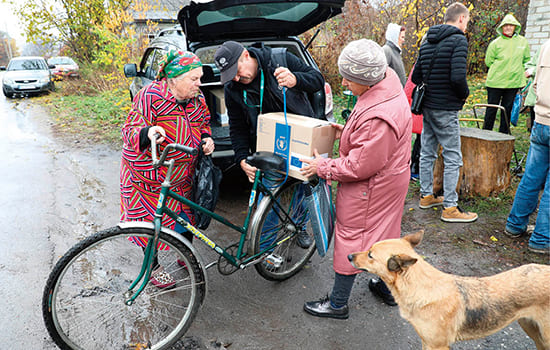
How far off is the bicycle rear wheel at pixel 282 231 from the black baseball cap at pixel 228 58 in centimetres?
91

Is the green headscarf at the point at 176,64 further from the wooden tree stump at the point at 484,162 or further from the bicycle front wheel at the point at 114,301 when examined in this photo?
the wooden tree stump at the point at 484,162

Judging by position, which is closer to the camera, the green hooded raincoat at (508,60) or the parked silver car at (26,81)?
the green hooded raincoat at (508,60)

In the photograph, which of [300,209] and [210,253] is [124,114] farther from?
[300,209]

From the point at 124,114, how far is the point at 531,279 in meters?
9.40

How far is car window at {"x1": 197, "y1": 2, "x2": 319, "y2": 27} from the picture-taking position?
3771 mm

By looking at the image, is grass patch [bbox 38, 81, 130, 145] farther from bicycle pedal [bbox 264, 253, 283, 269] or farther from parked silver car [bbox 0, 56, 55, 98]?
bicycle pedal [bbox 264, 253, 283, 269]

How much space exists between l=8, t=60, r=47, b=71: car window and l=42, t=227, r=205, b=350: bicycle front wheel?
16.9 metres

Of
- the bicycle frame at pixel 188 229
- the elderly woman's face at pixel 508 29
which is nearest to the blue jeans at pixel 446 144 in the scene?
the bicycle frame at pixel 188 229

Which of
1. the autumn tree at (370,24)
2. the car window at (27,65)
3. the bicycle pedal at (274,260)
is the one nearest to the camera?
the bicycle pedal at (274,260)

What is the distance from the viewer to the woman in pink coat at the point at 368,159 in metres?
2.05

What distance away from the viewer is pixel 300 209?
9.95 ft

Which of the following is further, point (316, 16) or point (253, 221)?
point (316, 16)

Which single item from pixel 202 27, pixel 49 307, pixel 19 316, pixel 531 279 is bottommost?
pixel 19 316

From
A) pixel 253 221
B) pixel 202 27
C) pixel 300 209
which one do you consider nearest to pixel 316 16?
pixel 202 27
